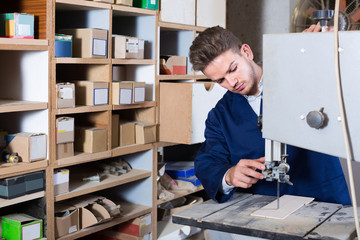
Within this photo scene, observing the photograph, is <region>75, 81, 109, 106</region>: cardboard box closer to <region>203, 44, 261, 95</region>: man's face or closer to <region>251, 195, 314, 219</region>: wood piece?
<region>203, 44, 261, 95</region>: man's face

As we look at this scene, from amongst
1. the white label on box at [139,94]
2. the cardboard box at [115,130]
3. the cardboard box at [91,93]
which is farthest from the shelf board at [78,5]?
the cardboard box at [115,130]

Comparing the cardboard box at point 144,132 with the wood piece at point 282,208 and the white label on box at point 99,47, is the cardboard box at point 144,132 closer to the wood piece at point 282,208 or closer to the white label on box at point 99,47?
the white label on box at point 99,47

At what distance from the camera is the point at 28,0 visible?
7.84ft

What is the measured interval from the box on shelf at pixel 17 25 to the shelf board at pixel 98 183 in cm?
81

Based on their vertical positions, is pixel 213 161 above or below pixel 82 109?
below

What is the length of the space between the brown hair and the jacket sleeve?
10.7 inches

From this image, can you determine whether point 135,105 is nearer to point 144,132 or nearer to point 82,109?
point 144,132

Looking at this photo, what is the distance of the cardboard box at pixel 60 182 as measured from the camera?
2.48 metres

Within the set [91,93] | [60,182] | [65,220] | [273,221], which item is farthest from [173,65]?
[273,221]

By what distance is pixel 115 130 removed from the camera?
2.83 m

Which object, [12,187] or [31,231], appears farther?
[31,231]

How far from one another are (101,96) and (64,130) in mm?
285

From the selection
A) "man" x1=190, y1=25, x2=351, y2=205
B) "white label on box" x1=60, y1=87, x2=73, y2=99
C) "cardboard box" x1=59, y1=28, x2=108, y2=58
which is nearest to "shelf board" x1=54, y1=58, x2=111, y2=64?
"cardboard box" x1=59, y1=28, x2=108, y2=58

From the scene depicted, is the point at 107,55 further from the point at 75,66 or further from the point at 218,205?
the point at 218,205
